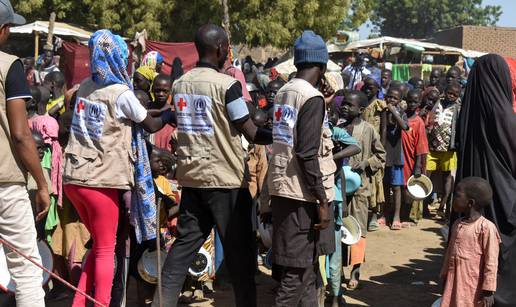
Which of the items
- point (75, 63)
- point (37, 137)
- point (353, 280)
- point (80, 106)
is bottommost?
point (353, 280)

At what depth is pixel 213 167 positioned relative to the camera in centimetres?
465

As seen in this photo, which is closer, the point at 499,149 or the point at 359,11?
the point at 499,149

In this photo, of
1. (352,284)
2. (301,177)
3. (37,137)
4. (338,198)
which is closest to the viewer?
(301,177)

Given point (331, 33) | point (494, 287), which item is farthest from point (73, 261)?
point (331, 33)

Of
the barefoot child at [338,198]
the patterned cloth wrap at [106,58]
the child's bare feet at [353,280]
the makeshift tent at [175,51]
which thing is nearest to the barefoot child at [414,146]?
the child's bare feet at [353,280]

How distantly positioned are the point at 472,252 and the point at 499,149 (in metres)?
0.75

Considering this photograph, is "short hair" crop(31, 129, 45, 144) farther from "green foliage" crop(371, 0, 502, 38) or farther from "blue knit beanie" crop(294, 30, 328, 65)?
"green foliage" crop(371, 0, 502, 38)

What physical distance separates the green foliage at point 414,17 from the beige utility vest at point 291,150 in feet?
235

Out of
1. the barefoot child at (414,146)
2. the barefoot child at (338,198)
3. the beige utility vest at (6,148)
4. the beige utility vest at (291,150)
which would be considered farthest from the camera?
the barefoot child at (414,146)

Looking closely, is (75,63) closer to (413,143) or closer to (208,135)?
(413,143)

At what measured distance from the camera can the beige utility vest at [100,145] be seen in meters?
4.63

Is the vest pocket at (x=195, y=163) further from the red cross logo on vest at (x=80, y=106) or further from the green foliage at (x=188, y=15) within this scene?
the green foliage at (x=188, y=15)

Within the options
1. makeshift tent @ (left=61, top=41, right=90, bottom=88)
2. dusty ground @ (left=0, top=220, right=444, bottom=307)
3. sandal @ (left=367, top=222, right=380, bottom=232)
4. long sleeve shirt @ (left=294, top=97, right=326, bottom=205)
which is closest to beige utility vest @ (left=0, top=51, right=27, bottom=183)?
long sleeve shirt @ (left=294, top=97, right=326, bottom=205)

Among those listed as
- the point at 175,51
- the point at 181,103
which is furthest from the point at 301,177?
the point at 175,51
